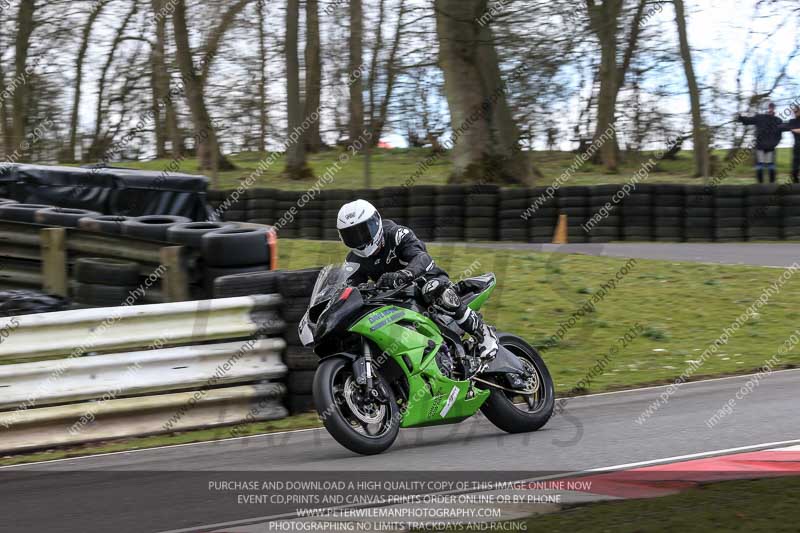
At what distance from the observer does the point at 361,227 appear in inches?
257

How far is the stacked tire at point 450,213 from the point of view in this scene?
1956cm

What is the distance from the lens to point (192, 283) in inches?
376

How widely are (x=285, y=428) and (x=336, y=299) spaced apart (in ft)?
5.39

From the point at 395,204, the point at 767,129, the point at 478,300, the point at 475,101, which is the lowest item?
the point at 478,300

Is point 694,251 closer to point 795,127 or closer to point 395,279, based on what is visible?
point 795,127

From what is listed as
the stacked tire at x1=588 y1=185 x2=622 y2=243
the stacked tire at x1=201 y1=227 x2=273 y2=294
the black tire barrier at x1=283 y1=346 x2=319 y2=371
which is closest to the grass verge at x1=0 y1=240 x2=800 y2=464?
the black tire barrier at x1=283 y1=346 x2=319 y2=371

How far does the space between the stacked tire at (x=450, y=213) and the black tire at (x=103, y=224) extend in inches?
368

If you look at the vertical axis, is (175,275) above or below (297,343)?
above

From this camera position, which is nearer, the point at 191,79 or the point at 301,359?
the point at 301,359

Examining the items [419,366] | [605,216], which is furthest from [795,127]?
[419,366]

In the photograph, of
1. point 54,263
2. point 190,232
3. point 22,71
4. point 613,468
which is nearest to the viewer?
point 613,468

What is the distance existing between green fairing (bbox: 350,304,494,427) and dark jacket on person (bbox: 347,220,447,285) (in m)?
0.32

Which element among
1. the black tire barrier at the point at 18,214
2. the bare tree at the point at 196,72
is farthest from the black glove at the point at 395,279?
the bare tree at the point at 196,72

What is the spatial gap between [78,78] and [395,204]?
1463cm
